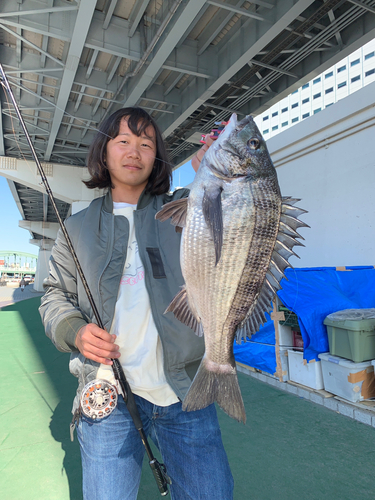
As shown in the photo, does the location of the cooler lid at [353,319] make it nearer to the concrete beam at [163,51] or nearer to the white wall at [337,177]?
the white wall at [337,177]

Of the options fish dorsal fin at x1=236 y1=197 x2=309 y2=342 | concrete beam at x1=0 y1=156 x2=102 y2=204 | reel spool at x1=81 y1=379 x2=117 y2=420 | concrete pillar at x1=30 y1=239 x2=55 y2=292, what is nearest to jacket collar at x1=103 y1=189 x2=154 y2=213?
fish dorsal fin at x1=236 y1=197 x2=309 y2=342

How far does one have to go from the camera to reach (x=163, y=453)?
1438mm

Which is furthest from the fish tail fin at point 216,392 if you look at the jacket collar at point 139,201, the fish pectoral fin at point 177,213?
the jacket collar at point 139,201

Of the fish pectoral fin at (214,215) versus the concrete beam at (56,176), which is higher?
the concrete beam at (56,176)

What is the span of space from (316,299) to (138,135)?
3767 mm

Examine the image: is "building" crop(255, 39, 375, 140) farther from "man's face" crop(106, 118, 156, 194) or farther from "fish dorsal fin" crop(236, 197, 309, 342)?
"fish dorsal fin" crop(236, 197, 309, 342)

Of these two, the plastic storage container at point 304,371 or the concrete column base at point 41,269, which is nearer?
the plastic storage container at point 304,371

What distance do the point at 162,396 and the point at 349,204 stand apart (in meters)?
5.95

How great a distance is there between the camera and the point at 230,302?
122 centimetres

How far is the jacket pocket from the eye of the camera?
1.48 m

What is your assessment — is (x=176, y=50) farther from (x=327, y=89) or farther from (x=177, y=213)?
(x=327, y=89)

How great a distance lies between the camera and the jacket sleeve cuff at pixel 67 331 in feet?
4.54

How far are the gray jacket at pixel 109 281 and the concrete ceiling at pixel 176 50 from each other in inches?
215

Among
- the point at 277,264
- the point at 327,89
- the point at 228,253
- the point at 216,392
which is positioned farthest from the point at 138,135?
the point at 327,89
